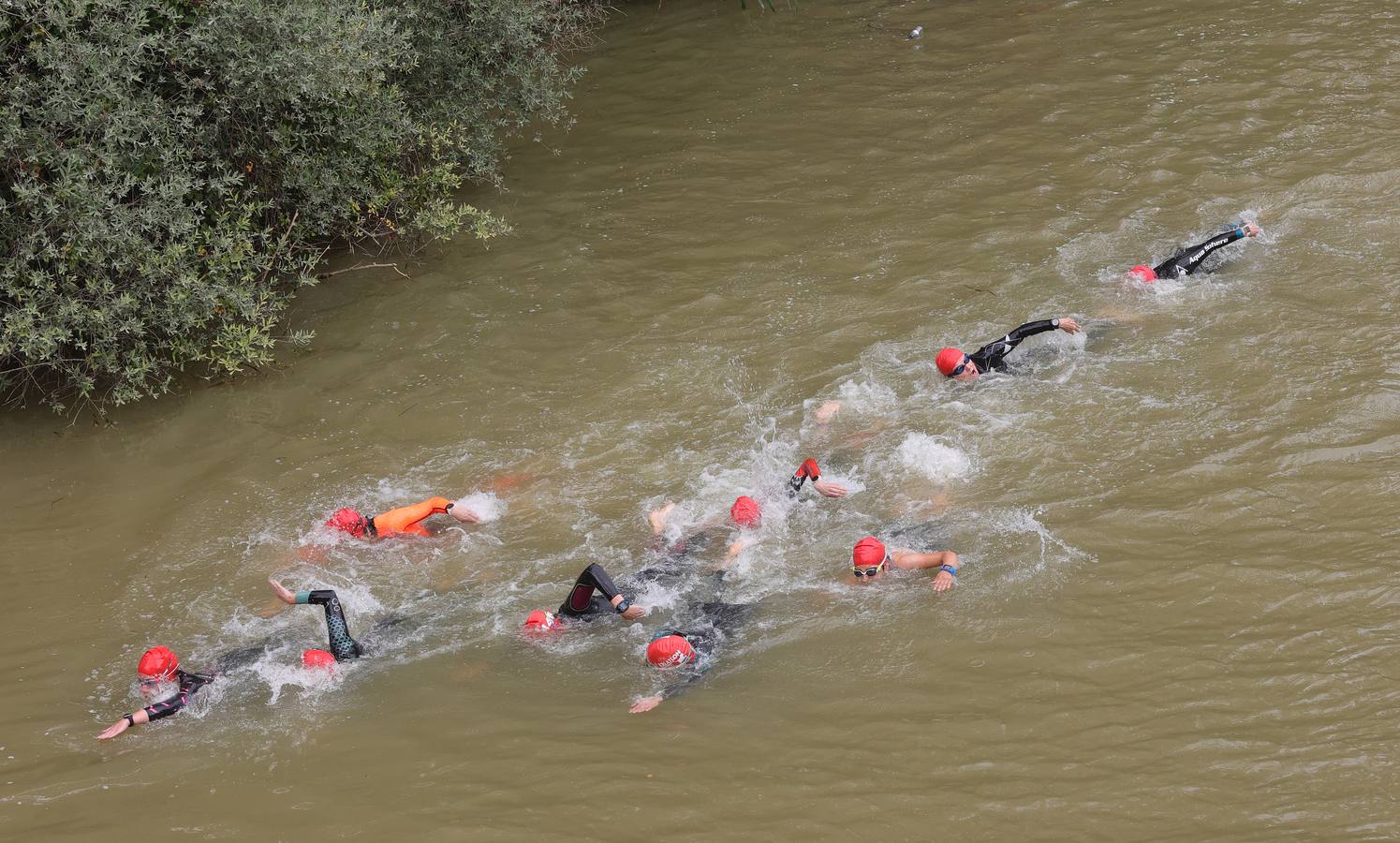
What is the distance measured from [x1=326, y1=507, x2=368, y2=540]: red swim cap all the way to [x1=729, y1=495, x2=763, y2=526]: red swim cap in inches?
126

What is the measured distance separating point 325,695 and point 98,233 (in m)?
4.86

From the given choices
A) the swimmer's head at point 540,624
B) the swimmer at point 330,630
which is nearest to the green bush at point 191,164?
the swimmer at point 330,630

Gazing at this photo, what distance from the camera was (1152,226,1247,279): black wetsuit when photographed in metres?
11.2

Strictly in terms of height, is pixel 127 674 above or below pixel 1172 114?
below

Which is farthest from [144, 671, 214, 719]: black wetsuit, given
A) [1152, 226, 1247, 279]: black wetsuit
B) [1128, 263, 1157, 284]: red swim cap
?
[1152, 226, 1247, 279]: black wetsuit

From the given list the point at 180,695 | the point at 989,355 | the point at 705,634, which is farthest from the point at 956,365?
the point at 180,695

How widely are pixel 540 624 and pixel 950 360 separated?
4.52 metres

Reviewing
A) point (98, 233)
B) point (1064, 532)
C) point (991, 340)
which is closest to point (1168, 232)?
point (991, 340)

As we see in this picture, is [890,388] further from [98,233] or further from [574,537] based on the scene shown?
[98,233]

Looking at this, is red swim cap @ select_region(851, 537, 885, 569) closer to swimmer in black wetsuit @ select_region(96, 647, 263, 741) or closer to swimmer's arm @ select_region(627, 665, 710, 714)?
swimmer's arm @ select_region(627, 665, 710, 714)

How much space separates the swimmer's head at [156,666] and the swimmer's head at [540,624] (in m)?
2.54

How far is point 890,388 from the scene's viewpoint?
10906mm

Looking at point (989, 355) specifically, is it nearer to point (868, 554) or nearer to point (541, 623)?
point (868, 554)

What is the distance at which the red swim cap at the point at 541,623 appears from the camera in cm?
850
